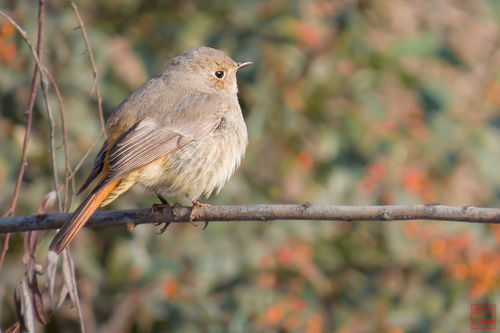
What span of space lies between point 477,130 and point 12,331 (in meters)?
3.31

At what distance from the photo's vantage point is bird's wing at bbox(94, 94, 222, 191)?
3.79m

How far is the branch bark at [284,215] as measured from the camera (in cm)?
285

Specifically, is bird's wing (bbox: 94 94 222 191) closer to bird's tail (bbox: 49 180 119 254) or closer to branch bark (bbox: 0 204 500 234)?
bird's tail (bbox: 49 180 119 254)

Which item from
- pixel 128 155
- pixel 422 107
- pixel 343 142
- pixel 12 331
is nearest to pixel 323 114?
pixel 343 142

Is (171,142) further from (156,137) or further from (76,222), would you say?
(76,222)

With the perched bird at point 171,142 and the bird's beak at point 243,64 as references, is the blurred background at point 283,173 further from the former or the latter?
the perched bird at point 171,142

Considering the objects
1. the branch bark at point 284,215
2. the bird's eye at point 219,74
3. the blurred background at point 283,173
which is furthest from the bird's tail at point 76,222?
the bird's eye at point 219,74

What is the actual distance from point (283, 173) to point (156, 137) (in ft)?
5.08

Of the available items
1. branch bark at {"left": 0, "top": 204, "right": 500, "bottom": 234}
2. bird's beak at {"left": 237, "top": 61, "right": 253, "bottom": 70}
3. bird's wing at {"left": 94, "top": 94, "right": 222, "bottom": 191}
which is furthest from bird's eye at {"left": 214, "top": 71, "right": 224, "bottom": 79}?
branch bark at {"left": 0, "top": 204, "right": 500, "bottom": 234}

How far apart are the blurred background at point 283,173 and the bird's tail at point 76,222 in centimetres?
127

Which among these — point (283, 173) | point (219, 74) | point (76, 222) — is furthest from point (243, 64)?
point (76, 222)

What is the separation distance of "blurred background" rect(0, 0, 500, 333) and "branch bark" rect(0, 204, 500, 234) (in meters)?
1.37

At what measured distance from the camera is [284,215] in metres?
3.07

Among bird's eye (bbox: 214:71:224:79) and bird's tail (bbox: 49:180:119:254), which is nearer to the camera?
bird's tail (bbox: 49:180:119:254)
